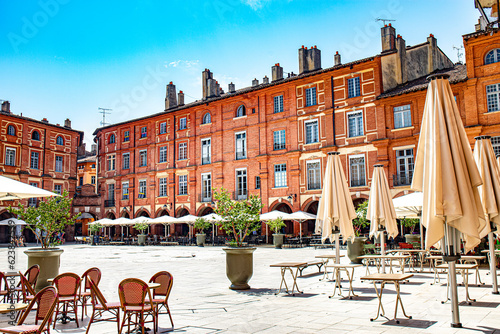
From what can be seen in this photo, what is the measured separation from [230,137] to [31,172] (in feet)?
65.4

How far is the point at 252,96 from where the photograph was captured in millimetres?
33312

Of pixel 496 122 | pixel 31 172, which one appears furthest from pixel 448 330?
pixel 31 172

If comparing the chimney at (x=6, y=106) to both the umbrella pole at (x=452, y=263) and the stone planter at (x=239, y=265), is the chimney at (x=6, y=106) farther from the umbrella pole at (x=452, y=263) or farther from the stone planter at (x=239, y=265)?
the umbrella pole at (x=452, y=263)

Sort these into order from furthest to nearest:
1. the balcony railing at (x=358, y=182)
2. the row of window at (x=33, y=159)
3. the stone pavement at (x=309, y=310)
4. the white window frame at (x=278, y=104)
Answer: the row of window at (x=33, y=159)
the white window frame at (x=278, y=104)
the balcony railing at (x=358, y=182)
the stone pavement at (x=309, y=310)

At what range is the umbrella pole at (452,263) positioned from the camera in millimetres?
5777

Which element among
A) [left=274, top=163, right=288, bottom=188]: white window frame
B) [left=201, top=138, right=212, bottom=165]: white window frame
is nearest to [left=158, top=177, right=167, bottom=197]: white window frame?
[left=201, top=138, right=212, bottom=165]: white window frame

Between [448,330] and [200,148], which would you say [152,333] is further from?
[200,148]

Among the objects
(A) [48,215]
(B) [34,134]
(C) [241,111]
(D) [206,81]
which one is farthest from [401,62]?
(B) [34,134]

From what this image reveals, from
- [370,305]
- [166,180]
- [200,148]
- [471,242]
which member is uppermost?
[200,148]

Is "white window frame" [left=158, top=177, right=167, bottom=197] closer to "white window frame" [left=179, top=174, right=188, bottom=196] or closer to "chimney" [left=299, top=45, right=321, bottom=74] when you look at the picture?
"white window frame" [left=179, top=174, right=188, bottom=196]

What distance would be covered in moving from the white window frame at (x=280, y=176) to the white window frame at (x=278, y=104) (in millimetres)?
4127

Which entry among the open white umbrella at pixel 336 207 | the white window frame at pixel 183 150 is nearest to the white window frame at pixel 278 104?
the white window frame at pixel 183 150

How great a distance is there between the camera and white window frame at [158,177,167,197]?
38.4 meters

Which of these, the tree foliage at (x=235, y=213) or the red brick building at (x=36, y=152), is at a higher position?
the red brick building at (x=36, y=152)
